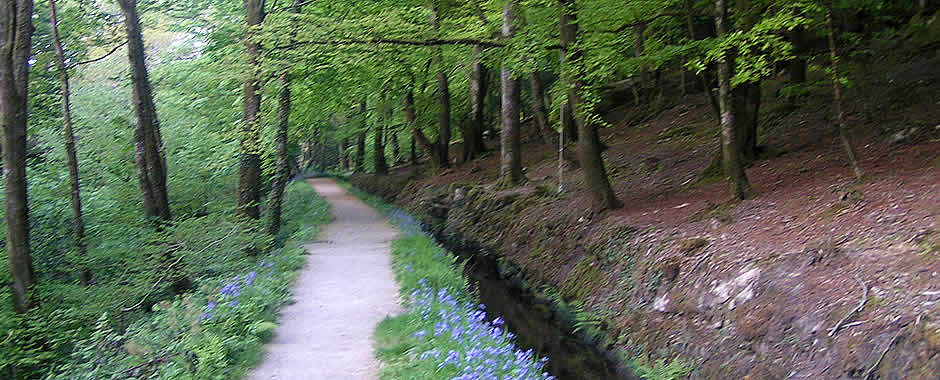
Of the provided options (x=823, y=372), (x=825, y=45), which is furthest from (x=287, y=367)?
(x=825, y=45)

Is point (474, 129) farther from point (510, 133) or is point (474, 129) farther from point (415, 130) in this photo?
point (510, 133)

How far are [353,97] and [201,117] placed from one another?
16.6 ft

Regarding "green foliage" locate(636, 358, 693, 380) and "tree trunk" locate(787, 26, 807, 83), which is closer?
"green foliage" locate(636, 358, 693, 380)

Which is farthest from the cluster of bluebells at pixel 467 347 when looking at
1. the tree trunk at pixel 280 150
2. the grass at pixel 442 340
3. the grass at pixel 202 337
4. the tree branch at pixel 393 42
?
the tree trunk at pixel 280 150

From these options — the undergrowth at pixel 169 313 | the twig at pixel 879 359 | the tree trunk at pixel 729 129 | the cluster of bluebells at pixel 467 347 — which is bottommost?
the twig at pixel 879 359

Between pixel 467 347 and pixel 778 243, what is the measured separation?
414 cm

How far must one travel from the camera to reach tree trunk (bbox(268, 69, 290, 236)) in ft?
45.8

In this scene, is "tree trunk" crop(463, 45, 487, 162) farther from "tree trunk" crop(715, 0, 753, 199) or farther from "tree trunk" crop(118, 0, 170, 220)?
"tree trunk" crop(715, 0, 753, 199)

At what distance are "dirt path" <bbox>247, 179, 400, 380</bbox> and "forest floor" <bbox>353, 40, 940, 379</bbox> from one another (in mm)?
3190

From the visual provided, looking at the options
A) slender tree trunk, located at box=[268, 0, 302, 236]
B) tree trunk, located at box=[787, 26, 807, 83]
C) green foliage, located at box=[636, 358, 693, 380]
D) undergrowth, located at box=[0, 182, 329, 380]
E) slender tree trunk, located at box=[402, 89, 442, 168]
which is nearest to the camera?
undergrowth, located at box=[0, 182, 329, 380]

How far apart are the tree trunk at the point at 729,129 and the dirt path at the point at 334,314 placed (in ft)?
17.4

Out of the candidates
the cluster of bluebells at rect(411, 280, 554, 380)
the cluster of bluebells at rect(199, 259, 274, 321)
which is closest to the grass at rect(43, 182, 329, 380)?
the cluster of bluebells at rect(199, 259, 274, 321)

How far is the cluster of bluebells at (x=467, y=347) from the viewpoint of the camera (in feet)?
19.1

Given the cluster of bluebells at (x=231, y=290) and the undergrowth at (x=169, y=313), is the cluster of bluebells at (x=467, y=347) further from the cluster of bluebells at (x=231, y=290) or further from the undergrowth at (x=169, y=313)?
the cluster of bluebells at (x=231, y=290)
